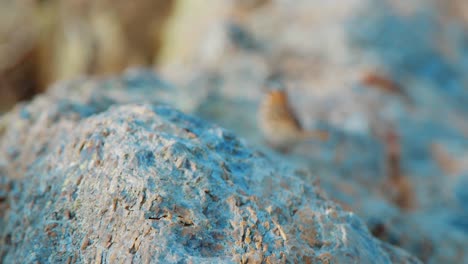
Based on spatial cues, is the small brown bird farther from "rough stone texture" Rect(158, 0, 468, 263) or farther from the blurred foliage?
the blurred foliage

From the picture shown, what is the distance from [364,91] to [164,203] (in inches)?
83.2

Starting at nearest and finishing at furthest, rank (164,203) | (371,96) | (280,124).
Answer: (164,203), (280,124), (371,96)

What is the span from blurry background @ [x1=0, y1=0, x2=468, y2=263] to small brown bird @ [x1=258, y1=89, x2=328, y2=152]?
0.22 feet

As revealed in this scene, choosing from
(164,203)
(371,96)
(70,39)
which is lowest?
(70,39)

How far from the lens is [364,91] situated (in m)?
2.90

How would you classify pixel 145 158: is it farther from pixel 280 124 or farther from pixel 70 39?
pixel 70 39

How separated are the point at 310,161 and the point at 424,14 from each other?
1.80 meters

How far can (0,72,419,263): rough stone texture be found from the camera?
1029 millimetres

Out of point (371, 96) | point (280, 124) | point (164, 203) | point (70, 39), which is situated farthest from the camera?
point (70, 39)

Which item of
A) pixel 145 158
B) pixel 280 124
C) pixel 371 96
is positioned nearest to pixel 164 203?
pixel 145 158

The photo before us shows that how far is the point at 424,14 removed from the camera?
3.43 m

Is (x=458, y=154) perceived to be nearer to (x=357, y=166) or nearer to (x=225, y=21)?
(x=357, y=166)

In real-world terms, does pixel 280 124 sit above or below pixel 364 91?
below

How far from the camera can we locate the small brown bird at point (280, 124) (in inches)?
91.5
